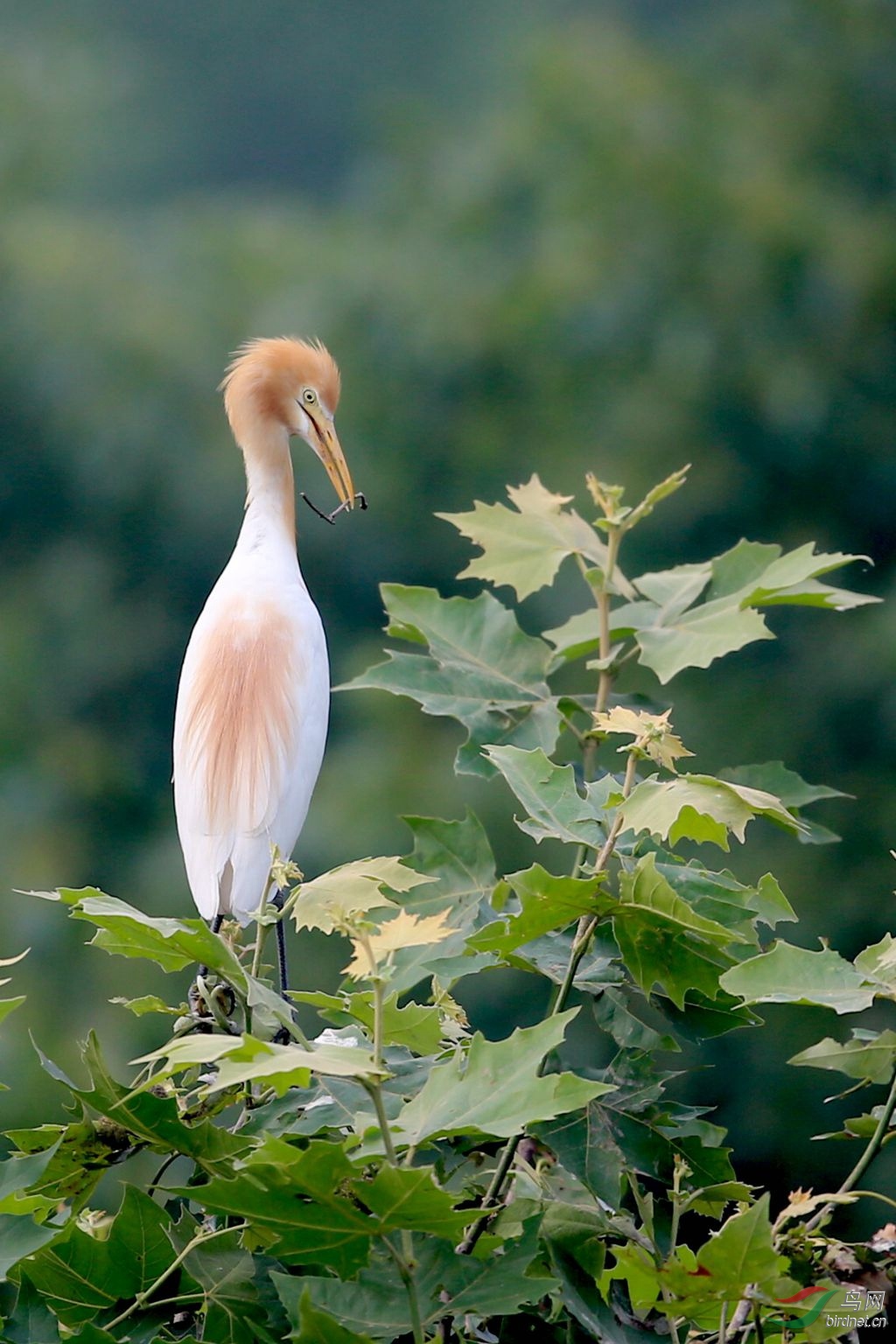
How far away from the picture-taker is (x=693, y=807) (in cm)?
55

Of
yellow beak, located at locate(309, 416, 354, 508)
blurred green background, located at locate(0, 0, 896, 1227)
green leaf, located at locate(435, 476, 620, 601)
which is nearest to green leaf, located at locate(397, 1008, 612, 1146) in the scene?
green leaf, located at locate(435, 476, 620, 601)

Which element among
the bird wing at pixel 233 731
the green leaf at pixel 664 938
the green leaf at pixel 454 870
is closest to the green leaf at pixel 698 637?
the green leaf at pixel 454 870

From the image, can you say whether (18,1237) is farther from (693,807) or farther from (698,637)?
(698,637)

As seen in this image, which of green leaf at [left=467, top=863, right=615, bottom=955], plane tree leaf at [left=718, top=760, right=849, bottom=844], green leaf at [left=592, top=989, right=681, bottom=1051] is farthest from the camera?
plane tree leaf at [left=718, top=760, right=849, bottom=844]

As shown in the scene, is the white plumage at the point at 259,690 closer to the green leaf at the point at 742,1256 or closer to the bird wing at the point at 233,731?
the bird wing at the point at 233,731

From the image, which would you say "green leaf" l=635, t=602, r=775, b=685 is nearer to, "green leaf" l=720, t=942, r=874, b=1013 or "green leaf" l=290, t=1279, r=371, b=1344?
"green leaf" l=720, t=942, r=874, b=1013

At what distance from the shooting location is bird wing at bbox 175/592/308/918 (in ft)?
4.12

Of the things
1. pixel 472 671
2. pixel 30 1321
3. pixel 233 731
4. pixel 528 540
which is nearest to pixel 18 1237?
pixel 30 1321

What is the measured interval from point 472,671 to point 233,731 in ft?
1.41

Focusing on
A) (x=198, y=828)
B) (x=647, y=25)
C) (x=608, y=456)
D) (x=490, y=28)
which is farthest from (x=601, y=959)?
(x=490, y=28)

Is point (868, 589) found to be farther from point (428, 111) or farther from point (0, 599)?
point (428, 111)

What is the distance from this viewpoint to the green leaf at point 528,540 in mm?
1023

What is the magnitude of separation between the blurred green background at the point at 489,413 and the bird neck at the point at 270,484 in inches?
91.7

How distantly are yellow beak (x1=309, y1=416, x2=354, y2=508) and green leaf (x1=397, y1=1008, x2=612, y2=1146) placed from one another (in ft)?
3.12
